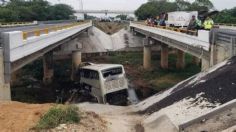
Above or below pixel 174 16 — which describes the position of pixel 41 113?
below

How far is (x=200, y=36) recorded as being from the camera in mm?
29266

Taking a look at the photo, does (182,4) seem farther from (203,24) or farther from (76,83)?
(203,24)

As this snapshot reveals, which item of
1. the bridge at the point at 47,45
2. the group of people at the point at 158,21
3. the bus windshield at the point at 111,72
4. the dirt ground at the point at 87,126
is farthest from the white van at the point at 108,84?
the group of people at the point at 158,21

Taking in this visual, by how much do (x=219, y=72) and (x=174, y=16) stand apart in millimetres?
38125

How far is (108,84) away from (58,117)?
18.9 meters

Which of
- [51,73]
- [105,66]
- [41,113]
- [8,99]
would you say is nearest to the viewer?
[41,113]

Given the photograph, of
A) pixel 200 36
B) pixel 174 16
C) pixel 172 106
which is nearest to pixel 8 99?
pixel 172 106

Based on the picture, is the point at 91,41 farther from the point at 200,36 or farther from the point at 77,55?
the point at 200,36

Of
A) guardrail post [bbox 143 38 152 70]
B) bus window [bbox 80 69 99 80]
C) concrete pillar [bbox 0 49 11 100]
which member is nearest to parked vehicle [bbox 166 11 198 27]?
guardrail post [bbox 143 38 152 70]

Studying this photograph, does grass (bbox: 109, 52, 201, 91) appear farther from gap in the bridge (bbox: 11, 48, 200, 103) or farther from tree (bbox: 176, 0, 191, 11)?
tree (bbox: 176, 0, 191, 11)

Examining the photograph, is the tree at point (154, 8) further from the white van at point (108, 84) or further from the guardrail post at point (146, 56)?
the white van at point (108, 84)

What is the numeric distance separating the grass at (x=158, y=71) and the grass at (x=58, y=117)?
1240 inches

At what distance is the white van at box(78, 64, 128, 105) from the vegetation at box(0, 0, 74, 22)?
144ft

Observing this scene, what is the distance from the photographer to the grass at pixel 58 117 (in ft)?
52.1
